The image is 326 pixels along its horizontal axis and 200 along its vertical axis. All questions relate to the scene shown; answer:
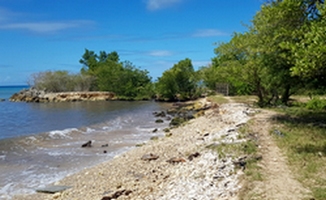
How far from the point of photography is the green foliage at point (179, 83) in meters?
57.5

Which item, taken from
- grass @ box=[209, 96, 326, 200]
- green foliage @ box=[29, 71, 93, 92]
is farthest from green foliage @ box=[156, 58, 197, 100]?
grass @ box=[209, 96, 326, 200]

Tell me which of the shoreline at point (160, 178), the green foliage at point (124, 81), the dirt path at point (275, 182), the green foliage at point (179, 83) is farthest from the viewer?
A: the green foliage at point (124, 81)

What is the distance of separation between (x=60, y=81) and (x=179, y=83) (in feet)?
100

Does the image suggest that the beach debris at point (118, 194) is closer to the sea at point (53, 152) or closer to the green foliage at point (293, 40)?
the sea at point (53, 152)

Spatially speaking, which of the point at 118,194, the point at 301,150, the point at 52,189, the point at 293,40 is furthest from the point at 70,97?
the point at 301,150

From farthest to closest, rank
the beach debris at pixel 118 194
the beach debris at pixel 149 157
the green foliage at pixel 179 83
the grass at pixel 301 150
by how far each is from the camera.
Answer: the green foliage at pixel 179 83 → the beach debris at pixel 149 157 → the beach debris at pixel 118 194 → the grass at pixel 301 150

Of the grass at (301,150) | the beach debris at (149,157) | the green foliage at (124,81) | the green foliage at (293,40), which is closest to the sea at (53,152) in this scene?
the beach debris at (149,157)

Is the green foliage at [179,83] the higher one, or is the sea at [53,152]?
the green foliage at [179,83]

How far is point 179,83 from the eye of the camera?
58281 mm

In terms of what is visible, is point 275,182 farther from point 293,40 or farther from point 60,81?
point 60,81

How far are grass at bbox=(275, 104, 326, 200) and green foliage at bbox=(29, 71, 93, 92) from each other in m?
62.1

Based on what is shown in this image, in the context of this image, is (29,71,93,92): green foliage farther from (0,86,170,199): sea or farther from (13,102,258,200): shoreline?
(13,102,258,200): shoreline

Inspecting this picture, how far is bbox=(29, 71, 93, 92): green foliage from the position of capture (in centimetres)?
7256

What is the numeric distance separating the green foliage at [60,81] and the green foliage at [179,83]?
23189 millimetres
